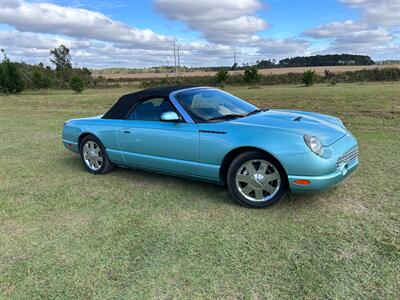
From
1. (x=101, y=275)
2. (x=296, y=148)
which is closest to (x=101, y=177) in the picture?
(x=101, y=275)

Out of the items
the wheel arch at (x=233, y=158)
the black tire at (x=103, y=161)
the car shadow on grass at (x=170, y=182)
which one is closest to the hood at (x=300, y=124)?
the wheel arch at (x=233, y=158)

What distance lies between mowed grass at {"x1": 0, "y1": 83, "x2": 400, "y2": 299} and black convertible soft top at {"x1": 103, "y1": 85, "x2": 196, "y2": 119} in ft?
3.22

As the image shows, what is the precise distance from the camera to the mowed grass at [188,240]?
2.59 meters

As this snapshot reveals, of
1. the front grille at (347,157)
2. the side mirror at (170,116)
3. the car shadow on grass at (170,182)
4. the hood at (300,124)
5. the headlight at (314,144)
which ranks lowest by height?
the car shadow on grass at (170,182)

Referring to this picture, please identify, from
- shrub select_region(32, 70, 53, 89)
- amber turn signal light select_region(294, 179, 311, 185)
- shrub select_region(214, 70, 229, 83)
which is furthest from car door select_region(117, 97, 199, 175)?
shrub select_region(32, 70, 53, 89)

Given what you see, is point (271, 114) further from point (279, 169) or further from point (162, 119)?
point (162, 119)

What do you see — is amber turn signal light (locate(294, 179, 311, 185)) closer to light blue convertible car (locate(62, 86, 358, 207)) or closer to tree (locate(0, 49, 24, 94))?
light blue convertible car (locate(62, 86, 358, 207))

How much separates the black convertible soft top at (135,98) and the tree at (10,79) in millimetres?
32432

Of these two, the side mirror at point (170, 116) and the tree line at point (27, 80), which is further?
the tree line at point (27, 80)

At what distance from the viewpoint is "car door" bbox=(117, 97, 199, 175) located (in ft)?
14.1

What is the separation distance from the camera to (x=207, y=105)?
458 centimetres

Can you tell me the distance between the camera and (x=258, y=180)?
152 inches

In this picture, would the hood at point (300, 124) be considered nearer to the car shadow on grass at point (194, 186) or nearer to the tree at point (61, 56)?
the car shadow on grass at point (194, 186)

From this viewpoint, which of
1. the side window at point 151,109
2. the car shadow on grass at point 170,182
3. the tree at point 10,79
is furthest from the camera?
the tree at point 10,79
